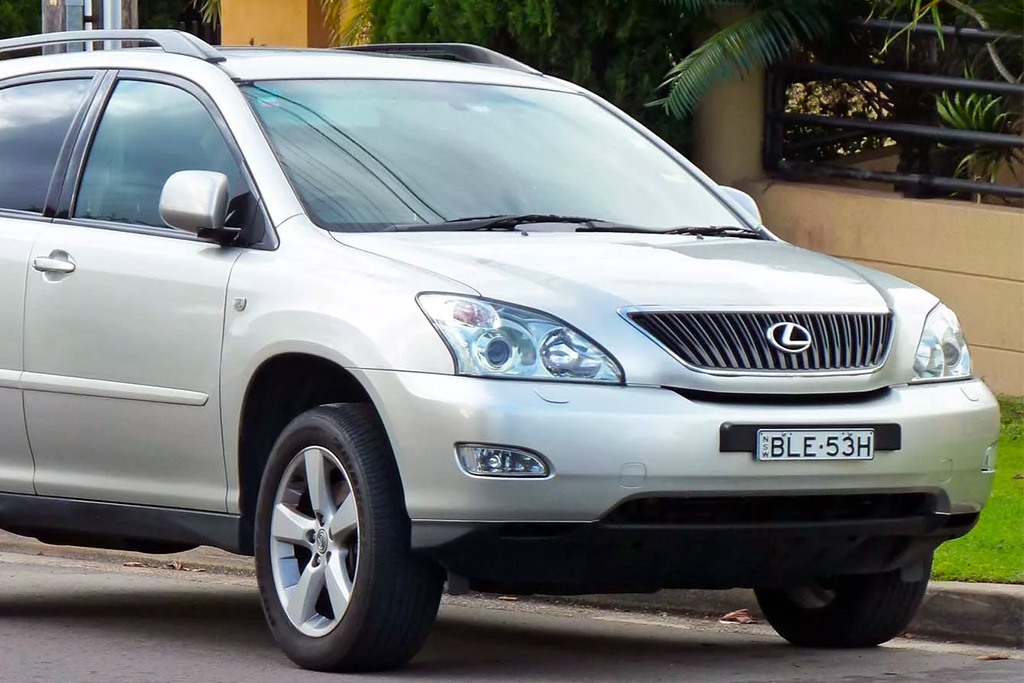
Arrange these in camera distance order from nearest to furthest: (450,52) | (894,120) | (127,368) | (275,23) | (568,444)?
1. (568,444)
2. (127,368)
3. (450,52)
4. (894,120)
5. (275,23)

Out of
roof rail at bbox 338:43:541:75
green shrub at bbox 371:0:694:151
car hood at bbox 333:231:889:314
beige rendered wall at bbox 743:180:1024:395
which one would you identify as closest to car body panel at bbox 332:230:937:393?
car hood at bbox 333:231:889:314

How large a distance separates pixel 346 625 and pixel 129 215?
65.8 inches

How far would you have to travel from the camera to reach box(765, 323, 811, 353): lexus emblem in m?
5.80

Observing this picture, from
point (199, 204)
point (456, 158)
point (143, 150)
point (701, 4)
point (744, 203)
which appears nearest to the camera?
point (199, 204)

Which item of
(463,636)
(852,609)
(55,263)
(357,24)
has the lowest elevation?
(463,636)

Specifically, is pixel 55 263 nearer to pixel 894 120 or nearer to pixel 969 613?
pixel 969 613

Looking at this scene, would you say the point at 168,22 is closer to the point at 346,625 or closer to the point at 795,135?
the point at 795,135

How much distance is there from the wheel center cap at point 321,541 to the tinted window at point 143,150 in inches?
48.4

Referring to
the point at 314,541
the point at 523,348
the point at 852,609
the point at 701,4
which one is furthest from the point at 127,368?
the point at 701,4

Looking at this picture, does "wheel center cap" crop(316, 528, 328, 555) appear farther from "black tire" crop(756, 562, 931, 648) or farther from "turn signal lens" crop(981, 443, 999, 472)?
"turn signal lens" crop(981, 443, 999, 472)

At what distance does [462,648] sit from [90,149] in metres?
1.97

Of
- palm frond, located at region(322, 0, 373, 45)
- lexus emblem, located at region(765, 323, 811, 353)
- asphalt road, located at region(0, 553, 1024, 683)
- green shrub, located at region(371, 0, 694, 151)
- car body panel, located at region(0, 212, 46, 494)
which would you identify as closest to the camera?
lexus emblem, located at region(765, 323, 811, 353)

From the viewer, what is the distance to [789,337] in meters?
5.82

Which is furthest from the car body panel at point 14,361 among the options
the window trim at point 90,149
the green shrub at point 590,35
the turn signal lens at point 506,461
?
the green shrub at point 590,35
